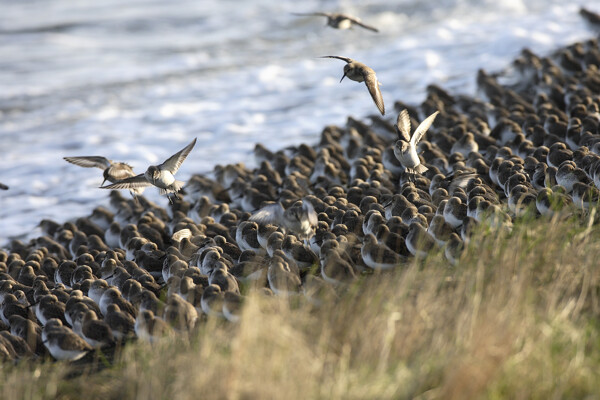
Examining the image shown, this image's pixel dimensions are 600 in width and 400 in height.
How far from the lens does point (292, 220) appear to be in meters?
6.96

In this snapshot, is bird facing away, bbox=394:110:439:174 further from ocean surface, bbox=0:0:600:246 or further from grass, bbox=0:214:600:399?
ocean surface, bbox=0:0:600:246

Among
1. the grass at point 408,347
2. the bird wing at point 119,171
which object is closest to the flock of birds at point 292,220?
the bird wing at point 119,171

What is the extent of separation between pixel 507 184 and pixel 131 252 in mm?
4181

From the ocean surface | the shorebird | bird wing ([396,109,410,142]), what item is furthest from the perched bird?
the ocean surface

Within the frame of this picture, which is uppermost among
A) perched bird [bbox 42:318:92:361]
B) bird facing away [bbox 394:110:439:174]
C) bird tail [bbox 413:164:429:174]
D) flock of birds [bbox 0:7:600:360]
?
bird facing away [bbox 394:110:439:174]

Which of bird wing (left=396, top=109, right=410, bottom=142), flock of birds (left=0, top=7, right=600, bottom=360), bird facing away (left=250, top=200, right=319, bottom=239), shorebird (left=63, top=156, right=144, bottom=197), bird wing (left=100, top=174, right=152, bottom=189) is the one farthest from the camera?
shorebird (left=63, top=156, right=144, bottom=197)

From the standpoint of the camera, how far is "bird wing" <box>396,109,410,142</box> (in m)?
8.17

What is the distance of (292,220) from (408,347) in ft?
9.51

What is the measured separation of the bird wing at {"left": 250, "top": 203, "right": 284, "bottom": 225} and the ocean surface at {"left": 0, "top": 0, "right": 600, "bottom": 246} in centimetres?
385

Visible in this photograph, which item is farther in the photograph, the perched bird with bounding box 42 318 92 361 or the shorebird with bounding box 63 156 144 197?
the shorebird with bounding box 63 156 144 197

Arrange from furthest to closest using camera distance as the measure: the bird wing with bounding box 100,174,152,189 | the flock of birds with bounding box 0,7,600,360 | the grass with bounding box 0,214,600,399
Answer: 1. the bird wing with bounding box 100,174,152,189
2. the flock of birds with bounding box 0,7,600,360
3. the grass with bounding box 0,214,600,399

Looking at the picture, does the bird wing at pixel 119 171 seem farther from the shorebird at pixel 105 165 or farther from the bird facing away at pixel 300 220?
the bird facing away at pixel 300 220

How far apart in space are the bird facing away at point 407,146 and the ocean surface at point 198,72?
4357mm

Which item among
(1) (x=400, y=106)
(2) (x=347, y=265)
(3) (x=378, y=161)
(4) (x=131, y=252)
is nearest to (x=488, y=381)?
(2) (x=347, y=265)
